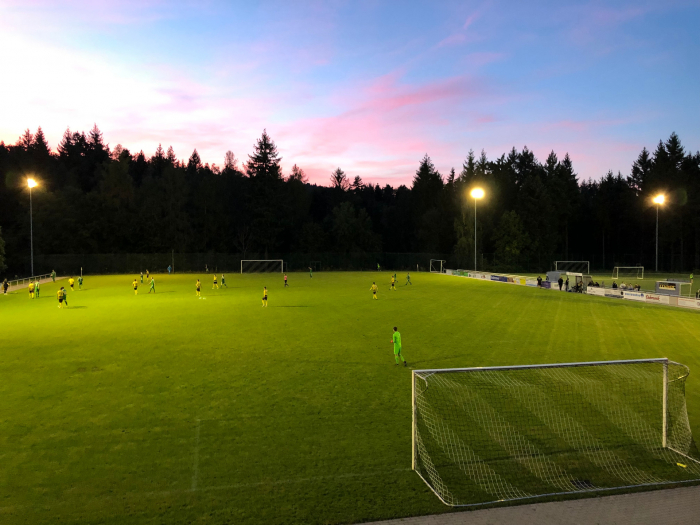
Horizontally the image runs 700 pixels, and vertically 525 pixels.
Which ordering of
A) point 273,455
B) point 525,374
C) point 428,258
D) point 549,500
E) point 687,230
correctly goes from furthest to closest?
1. point 428,258
2. point 687,230
3. point 525,374
4. point 273,455
5. point 549,500

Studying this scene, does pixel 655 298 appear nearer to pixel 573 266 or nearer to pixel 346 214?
pixel 573 266

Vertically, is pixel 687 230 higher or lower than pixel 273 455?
higher

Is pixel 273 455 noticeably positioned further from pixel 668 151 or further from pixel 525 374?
pixel 668 151

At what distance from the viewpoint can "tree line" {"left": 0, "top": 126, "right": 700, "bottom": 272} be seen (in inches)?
2867

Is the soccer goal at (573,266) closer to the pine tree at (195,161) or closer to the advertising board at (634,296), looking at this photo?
the advertising board at (634,296)

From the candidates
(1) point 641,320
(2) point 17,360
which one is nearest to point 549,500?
(2) point 17,360

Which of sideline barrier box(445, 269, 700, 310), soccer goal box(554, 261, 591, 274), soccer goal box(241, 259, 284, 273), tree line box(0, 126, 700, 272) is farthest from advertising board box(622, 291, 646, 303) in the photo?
soccer goal box(241, 259, 284, 273)

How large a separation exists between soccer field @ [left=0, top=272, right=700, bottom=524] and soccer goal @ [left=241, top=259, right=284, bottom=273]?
149ft

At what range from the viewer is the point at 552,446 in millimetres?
8594

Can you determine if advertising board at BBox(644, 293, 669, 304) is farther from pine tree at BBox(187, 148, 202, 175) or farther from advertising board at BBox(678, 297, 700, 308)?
pine tree at BBox(187, 148, 202, 175)

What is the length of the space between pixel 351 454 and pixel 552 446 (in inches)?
154

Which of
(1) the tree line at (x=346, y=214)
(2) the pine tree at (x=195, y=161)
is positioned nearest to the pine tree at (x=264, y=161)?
(1) the tree line at (x=346, y=214)

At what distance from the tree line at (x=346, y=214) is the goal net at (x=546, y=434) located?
207 feet

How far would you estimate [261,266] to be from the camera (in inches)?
2854
